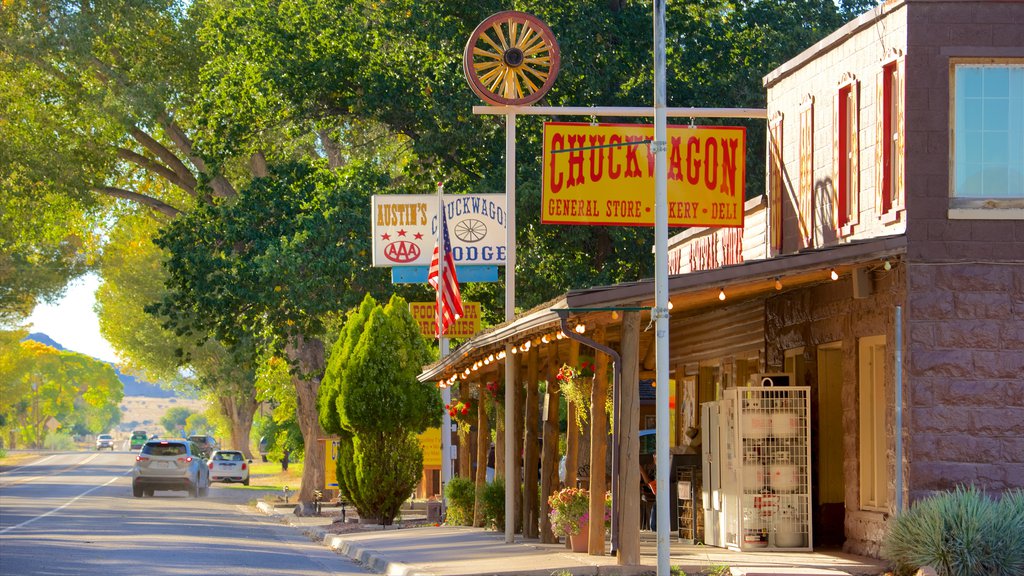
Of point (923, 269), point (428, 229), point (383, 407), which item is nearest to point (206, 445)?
point (428, 229)

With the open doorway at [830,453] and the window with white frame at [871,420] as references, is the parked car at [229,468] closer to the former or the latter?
the open doorway at [830,453]

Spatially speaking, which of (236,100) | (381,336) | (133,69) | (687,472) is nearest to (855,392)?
(687,472)

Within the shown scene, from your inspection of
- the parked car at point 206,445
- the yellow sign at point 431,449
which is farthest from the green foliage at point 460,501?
the parked car at point 206,445

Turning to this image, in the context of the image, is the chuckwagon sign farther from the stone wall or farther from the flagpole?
the stone wall

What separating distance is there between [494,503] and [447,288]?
372cm

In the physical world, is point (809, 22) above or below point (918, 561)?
above

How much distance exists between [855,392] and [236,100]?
19638 millimetres

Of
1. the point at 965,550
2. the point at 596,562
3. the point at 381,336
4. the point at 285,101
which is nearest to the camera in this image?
the point at 965,550

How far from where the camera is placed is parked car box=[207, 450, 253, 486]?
62.5 metres

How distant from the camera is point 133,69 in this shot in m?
40.2

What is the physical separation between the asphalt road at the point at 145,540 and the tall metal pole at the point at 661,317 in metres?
5.87

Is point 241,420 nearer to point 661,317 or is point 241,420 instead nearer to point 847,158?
point 847,158

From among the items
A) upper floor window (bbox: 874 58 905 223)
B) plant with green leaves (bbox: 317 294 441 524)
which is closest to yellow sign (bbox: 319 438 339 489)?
plant with green leaves (bbox: 317 294 441 524)

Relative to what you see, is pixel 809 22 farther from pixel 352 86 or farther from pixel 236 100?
pixel 236 100
